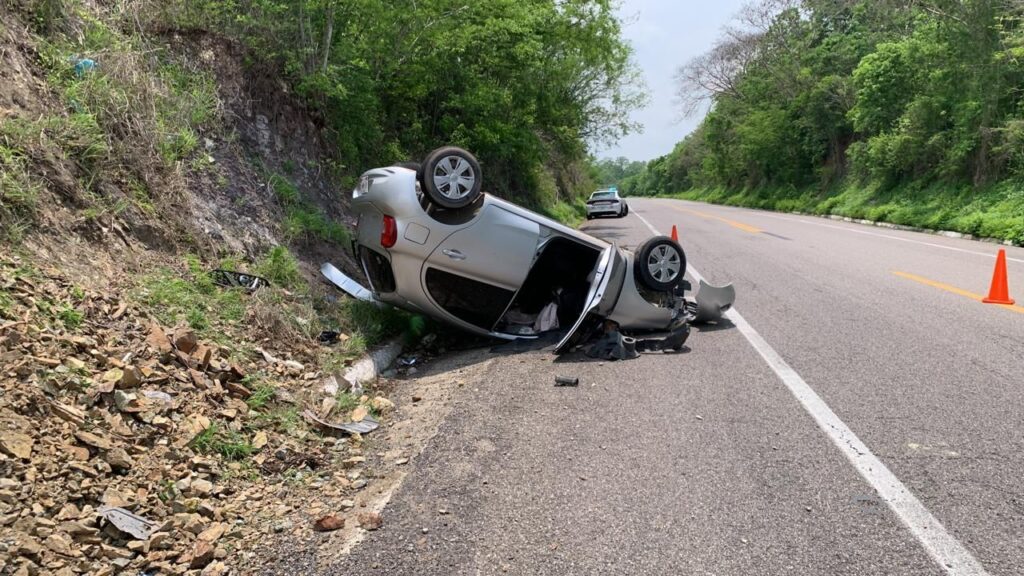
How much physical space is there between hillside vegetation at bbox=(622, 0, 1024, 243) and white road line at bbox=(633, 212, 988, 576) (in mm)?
17358

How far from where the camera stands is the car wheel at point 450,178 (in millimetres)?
6570

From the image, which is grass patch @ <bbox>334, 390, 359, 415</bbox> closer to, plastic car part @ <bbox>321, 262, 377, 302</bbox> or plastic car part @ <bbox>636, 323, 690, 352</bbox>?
plastic car part @ <bbox>321, 262, 377, 302</bbox>

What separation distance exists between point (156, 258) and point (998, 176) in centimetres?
2613

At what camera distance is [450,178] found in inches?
263

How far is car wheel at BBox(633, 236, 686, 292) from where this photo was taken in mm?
7738

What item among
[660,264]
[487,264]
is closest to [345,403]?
[487,264]

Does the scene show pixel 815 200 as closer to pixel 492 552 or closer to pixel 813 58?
pixel 813 58

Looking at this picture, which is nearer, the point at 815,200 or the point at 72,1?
the point at 72,1

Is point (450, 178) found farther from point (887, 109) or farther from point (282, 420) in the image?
point (887, 109)

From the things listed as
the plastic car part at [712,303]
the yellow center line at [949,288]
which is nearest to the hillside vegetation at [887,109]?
the yellow center line at [949,288]

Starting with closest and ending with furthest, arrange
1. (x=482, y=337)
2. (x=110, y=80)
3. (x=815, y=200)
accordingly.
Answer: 1. (x=110, y=80)
2. (x=482, y=337)
3. (x=815, y=200)

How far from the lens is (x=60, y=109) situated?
20.4ft

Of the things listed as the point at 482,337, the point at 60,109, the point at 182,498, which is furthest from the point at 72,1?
the point at 182,498

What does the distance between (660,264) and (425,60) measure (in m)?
6.42
